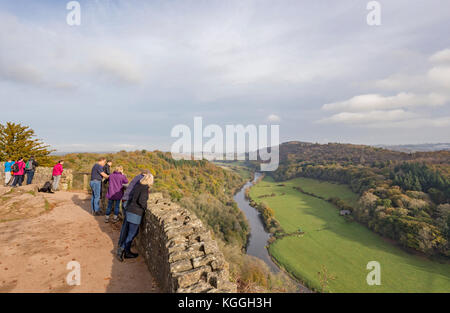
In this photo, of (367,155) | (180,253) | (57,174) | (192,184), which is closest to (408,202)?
Result: (192,184)

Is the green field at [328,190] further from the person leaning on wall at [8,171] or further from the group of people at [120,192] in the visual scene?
the person leaning on wall at [8,171]

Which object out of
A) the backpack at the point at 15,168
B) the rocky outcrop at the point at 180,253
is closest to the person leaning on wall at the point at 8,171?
the backpack at the point at 15,168


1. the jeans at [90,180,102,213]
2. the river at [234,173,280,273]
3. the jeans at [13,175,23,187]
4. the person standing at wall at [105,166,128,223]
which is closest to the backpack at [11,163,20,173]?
the jeans at [13,175,23,187]

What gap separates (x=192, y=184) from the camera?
238 ft

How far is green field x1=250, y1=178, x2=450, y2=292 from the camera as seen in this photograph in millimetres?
33219

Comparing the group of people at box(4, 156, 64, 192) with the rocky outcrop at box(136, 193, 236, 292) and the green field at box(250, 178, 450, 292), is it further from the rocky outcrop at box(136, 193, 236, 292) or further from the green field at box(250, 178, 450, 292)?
the green field at box(250, 178, 450, 292)

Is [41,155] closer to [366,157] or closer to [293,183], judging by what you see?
[293,183]

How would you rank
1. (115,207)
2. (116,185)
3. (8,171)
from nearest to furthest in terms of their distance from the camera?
(116,185) < (115,207) < (8,171)

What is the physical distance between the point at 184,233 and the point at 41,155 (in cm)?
2250

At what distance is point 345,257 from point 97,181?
49491 millimetres

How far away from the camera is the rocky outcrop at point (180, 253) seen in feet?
11.7

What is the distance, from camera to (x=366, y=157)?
12825 cm

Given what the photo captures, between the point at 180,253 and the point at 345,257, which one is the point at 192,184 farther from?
the point at 180,253
